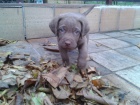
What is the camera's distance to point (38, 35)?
366 centimetres

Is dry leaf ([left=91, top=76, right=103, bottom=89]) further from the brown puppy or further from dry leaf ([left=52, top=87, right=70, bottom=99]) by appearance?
dry leaf ([left=52, top=87, right=70, bottom=99])

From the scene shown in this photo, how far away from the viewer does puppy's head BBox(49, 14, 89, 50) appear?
1.85m

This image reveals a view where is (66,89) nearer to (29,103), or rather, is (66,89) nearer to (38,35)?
(29,103)

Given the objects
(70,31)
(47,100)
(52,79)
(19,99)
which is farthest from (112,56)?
(19,99)

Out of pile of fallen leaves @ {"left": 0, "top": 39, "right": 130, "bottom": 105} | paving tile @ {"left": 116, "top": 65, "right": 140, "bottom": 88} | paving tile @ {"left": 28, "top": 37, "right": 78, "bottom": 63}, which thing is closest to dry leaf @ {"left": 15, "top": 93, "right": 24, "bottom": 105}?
pile of fallen leaves @ {"left": 0, "top": 39, "right": 130, "bottom": 105}

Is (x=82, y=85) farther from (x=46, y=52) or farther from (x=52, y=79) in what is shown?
(x=46, y=52)

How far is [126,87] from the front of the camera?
1.88 meters

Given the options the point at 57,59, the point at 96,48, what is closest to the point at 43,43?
the point at 57,59

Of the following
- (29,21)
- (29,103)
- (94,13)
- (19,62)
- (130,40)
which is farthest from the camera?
(94,13)

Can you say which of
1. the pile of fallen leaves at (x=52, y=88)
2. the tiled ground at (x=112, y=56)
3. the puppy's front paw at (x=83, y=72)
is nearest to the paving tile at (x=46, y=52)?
the tiled ground at (x=112, y=56)

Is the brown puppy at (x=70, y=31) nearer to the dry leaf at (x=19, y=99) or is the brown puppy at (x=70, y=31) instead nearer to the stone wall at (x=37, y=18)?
the dry leaf at (x=19, y=99)

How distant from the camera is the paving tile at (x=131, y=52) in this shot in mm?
2851

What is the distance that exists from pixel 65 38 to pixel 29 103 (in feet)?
2.63

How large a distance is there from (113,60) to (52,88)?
137 centimetres
